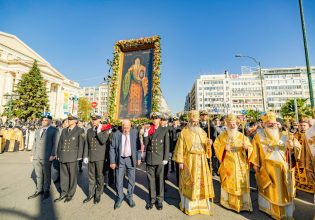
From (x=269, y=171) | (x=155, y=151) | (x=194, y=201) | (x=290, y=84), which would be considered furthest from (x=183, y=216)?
(x=290, y=84)

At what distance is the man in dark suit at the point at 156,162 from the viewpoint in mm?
4066

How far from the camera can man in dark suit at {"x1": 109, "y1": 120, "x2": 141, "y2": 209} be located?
415 cm

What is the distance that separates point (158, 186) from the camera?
4164 millimetres

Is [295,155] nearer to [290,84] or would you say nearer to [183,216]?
[183,216]

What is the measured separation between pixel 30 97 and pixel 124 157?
39120mm

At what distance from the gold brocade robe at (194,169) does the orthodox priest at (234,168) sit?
1.36 ft

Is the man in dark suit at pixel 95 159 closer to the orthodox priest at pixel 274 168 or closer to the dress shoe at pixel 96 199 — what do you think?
the dress shoe at pixel 96 199

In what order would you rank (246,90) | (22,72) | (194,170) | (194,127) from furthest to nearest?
(246,90) < (22,72) < (194,127) < (194,170)

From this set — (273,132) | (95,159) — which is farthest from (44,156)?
(273,132)

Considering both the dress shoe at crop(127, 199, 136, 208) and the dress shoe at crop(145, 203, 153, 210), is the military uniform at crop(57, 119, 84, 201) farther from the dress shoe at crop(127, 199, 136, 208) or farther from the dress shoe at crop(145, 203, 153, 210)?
the dress shoe at crop(145, 203, 153, 210)

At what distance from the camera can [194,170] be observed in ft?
12.3

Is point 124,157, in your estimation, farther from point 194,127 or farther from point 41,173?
point 41,173

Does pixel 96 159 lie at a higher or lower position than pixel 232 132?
lower

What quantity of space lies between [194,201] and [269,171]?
1675mm
